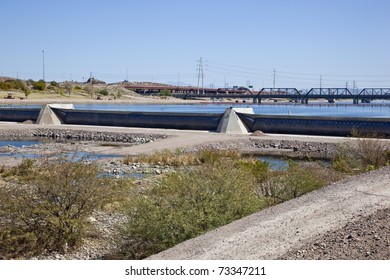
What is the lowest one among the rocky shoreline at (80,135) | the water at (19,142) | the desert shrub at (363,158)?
the water at (19,142)

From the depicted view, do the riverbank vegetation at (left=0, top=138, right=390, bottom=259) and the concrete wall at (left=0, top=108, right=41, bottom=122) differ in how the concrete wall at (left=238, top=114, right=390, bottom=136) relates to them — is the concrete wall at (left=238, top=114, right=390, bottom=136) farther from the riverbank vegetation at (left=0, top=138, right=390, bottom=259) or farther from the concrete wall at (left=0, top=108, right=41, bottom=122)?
the riverbank vegetation at (left=0, top=138, right=390, bottom=259)

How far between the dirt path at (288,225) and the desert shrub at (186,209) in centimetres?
80

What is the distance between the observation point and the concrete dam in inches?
1576

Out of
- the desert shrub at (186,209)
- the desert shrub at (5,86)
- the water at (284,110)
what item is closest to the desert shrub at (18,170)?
the desert shrub at (186,209)

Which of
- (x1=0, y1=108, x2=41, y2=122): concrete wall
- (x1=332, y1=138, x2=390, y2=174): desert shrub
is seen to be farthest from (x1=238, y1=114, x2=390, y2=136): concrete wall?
(x1=0, y1=108, x2=41, y2=122): concrete wall

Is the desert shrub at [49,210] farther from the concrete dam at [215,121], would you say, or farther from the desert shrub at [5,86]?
the desert shrub at [5,86]

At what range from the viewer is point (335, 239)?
8781mm

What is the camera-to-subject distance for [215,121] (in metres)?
46.1

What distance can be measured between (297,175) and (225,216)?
14.1 ft

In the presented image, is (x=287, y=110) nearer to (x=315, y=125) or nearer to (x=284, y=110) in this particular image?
(x=284, y=110)

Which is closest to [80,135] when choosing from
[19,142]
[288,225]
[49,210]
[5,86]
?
[19,142]

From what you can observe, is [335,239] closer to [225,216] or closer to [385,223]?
[385,223]

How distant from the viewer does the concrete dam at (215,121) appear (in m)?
40.0

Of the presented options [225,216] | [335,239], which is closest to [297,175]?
[225,216]
